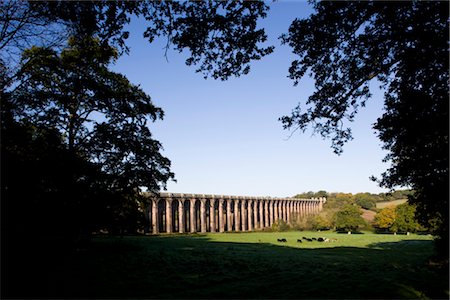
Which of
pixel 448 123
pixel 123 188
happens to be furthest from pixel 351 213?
pixel 448 123

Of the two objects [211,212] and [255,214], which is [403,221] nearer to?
[255,214]

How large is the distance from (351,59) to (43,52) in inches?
497

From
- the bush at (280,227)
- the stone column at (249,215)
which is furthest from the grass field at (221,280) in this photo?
the stone column at (249,215)

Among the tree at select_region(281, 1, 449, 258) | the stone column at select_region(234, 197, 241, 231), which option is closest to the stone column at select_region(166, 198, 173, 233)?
A: the stone column at select_region(234, 197, 241, 231)

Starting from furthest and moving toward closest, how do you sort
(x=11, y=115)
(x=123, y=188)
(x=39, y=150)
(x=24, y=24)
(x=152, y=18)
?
(x=123, y=188) < (x=39, y=150) < (x=24, y=24) < (x=11, y=115) < (x=152, y=18)

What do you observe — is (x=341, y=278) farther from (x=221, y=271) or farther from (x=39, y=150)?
(x=39, y=150)

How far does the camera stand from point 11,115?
489 inches

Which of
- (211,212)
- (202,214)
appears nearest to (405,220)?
(211,212)

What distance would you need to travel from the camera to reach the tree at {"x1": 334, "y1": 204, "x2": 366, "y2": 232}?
7762 cm

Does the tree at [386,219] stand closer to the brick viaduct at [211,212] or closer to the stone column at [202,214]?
the brick viaduct at [211,212]

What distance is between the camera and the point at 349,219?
7762cm

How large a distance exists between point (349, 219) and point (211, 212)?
101 ft

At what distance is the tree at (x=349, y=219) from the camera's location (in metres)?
77.6

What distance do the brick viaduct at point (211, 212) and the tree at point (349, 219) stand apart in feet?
69.3
